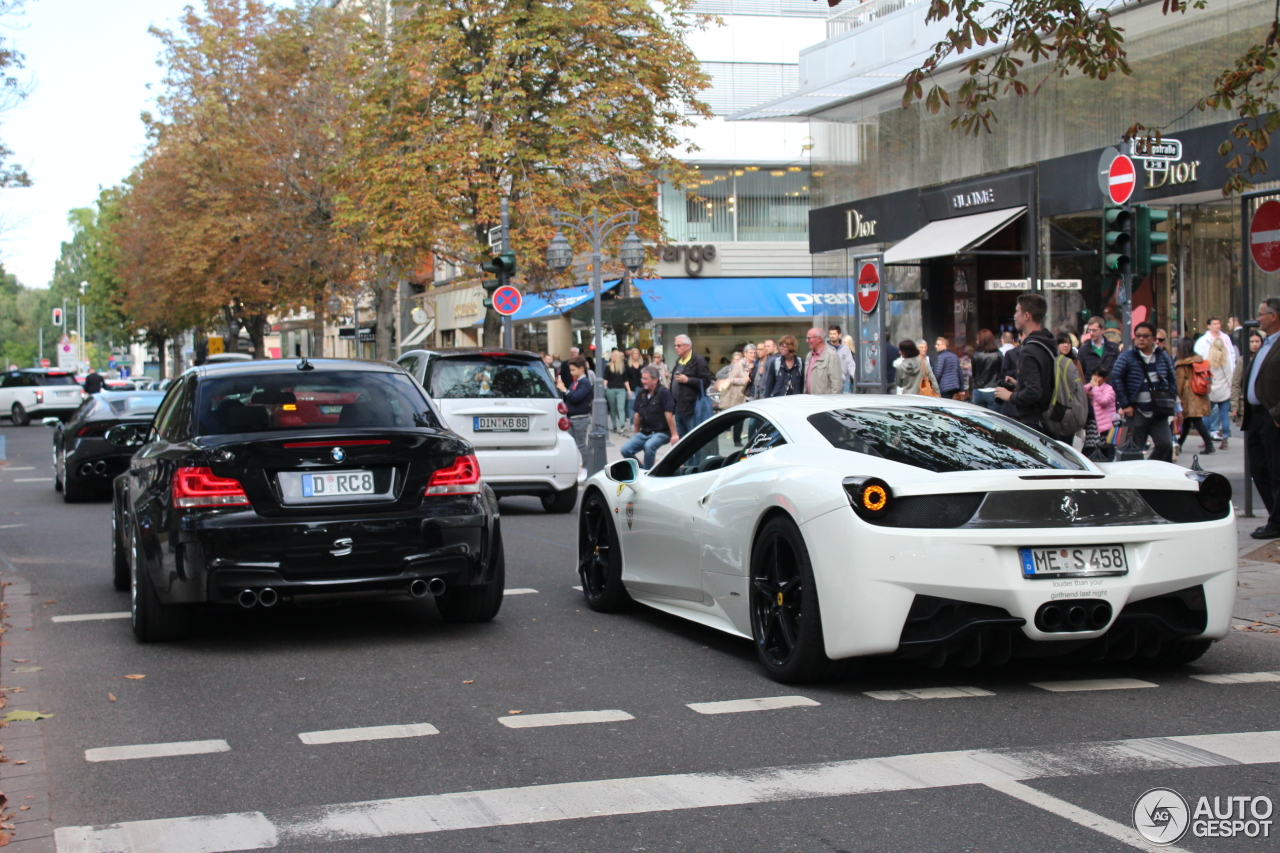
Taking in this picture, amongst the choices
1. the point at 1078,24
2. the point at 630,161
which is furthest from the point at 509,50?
the point at 1078,24

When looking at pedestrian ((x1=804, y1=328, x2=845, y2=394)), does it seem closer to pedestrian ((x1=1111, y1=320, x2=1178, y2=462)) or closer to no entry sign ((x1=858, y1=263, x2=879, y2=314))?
no entry sign ((x1=858, y1=263, x2=879, y2=314))

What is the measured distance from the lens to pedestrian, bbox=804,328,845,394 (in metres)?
17.5

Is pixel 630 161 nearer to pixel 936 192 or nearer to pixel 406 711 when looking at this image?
pixel 936 192

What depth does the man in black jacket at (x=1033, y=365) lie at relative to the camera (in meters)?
11.3

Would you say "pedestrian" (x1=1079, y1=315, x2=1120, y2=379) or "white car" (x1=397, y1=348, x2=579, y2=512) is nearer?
"white car" (x1=397, y1=348, x2=579, y2=512)

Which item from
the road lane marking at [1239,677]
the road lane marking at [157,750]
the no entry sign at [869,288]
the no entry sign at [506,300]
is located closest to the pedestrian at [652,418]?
the no entry sign at [869,288]

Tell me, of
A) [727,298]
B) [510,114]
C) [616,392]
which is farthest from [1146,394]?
[727,298]

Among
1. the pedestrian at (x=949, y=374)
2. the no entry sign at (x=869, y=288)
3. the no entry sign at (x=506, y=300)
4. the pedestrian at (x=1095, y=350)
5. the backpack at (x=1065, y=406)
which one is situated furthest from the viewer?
the no entry sign at (x=506, y=300)

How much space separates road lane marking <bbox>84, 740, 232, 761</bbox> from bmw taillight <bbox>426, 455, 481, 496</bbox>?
230 cm

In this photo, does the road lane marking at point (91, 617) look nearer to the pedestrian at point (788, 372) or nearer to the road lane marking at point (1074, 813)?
the road lane marking at point (1074, 813)

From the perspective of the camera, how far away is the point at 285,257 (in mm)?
41156

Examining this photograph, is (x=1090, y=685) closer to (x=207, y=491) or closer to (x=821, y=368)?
(x=207, y=491)

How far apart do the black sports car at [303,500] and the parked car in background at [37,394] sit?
142 feet

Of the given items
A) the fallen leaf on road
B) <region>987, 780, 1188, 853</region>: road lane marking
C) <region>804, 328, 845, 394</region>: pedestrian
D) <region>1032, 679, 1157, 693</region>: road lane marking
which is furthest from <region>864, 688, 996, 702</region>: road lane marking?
<region>804, 328, 845, 394</region>: pedestrian
